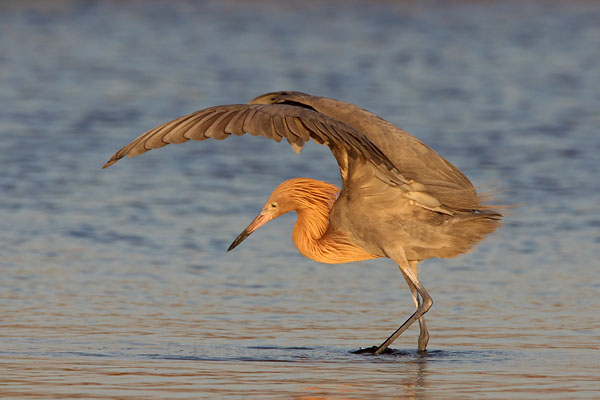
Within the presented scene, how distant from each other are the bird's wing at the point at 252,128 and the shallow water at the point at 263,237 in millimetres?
1261

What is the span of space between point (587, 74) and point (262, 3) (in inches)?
469

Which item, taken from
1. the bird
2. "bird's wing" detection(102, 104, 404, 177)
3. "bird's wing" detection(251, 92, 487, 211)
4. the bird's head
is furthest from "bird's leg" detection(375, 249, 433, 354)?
"bird's wing" detection(102, 104, 404, 177)

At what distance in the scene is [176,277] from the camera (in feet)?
31.2

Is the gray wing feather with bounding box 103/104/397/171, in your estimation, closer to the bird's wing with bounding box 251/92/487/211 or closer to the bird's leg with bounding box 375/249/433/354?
the bird's wing with bounding box 251/92/487/211

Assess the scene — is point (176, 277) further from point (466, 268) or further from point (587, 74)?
point (587, 74)

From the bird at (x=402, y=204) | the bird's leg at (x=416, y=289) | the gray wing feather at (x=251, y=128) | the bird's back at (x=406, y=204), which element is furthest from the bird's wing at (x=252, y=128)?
the bird's leg at (x=416, y=289)

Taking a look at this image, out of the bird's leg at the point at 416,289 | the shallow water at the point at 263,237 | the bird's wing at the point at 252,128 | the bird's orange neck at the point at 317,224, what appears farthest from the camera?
the bird's orange neck at the point at 317,224

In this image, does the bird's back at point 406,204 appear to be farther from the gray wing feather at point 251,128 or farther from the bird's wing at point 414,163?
the gray wing feather at point 251,128

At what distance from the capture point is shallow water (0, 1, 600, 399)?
7.02 m

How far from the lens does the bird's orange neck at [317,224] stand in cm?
850

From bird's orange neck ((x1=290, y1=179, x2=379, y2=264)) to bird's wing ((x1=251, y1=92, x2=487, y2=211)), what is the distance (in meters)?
0.75

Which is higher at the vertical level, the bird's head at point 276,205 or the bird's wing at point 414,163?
the bird's wing at point 414,163

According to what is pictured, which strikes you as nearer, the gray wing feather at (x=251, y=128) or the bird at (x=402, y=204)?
the gray wing feather at (x=251, y=128)

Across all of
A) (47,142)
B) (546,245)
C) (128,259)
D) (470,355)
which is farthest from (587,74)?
(470,355)
